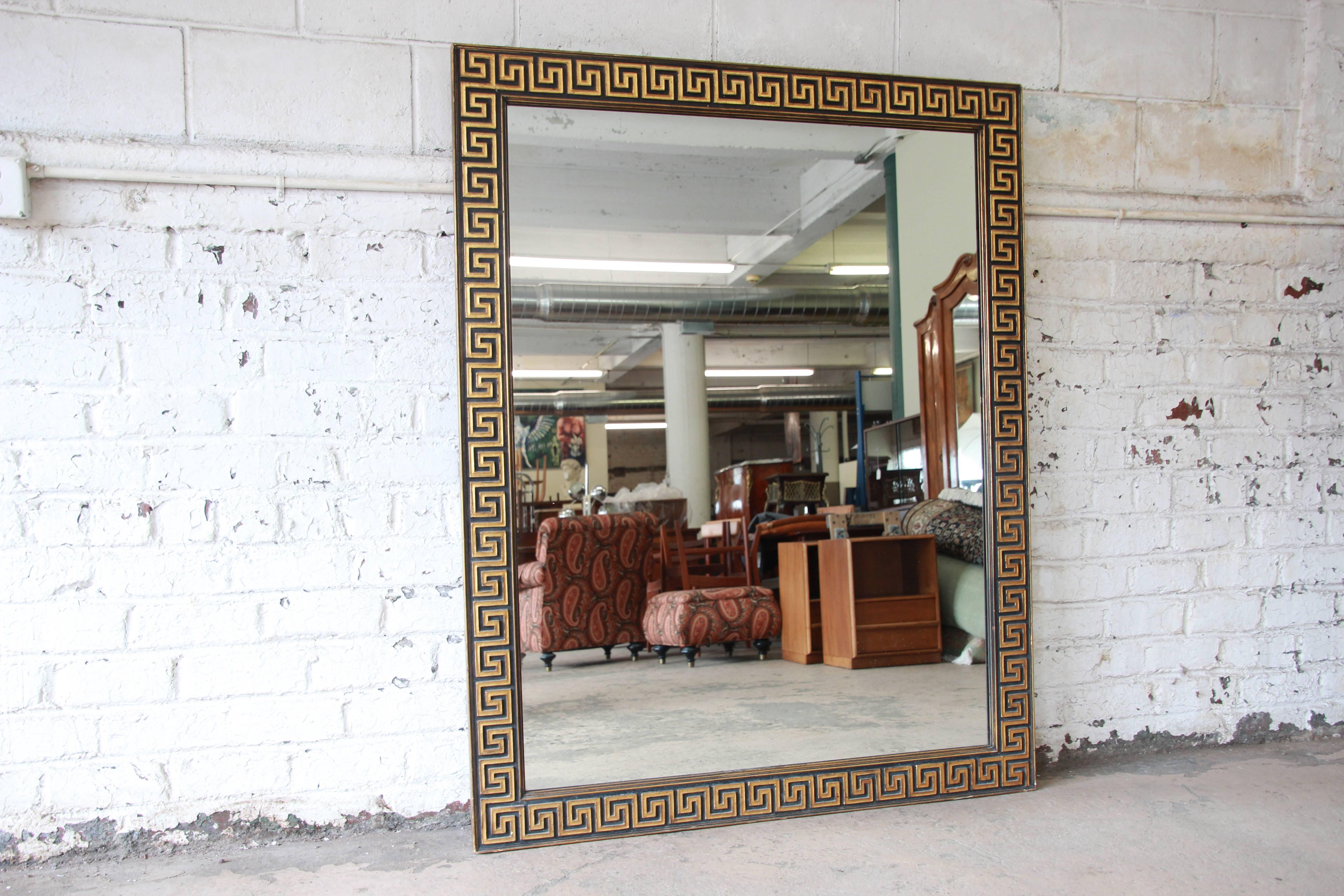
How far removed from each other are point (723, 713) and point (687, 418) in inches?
35.9

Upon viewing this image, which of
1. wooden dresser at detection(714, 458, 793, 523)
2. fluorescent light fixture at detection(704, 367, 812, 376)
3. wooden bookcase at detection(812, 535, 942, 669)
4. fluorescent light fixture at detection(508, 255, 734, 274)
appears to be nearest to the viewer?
fluorescent light fixture at detection(508, 255, 734, 274)

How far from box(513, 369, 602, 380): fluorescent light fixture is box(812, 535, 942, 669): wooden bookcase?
2.68ft

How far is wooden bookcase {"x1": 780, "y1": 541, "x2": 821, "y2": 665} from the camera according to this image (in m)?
2.74

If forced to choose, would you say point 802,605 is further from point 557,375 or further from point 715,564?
point 557,375

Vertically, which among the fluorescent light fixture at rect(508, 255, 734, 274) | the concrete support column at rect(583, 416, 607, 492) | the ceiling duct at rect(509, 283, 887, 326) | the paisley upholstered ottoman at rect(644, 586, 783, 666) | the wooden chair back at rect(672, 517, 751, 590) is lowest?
the paisley upholstered ottoman at rect(644, 586, 783, 666)

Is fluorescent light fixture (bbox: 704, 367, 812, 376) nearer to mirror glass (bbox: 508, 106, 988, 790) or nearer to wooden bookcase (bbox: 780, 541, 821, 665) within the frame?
mirror glass (bbox: 508, 106, 988, 790)

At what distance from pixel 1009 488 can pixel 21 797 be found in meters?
2.51

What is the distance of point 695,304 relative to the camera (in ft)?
9.84

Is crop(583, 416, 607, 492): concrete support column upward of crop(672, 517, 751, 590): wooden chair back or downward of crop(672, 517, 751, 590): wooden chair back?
upward

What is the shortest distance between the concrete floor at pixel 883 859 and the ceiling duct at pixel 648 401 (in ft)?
3.43

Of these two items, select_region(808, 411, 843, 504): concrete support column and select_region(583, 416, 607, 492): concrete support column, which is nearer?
select_region(583, 416, 607, 492): concrete support column

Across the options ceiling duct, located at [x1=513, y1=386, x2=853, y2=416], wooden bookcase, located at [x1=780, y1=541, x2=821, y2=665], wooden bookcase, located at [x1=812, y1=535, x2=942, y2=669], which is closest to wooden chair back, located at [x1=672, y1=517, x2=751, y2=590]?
wooden bookcase, located at [x1=780, y1=541, x2=821, y2=665]

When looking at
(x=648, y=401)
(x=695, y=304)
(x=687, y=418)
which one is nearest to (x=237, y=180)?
(x=648, y=401)

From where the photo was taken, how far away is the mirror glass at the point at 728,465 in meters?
2.52
